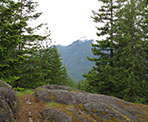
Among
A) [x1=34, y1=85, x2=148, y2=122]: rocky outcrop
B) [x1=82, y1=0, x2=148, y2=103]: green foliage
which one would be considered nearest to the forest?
[x1=82, y1=0, x2=148, y2=103]: green foliage

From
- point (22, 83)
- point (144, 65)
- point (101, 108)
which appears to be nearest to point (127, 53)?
point (144, 65)

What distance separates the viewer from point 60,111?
5.64 metres

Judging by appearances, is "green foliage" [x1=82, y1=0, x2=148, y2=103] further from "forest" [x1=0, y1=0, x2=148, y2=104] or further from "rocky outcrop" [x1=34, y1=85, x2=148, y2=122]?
"rocky outcrop" [x1=34, y1=85, x2=148, y2=122]

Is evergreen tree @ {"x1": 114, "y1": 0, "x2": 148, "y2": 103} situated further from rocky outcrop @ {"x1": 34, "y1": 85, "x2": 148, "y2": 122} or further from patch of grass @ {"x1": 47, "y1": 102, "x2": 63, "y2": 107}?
patch of grass @ {"x1": 47, "y1": 102, "x2": 63, "y2": 107}

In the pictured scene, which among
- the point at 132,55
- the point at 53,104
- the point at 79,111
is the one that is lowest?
the point at 79,111

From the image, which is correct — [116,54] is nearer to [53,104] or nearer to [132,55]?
[132,55]

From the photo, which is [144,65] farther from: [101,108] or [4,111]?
[4,111]

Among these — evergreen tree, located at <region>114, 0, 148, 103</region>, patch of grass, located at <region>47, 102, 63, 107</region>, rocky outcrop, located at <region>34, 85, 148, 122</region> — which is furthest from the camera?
evergreen tree, located at <region>114, 0, 148, 103</region>

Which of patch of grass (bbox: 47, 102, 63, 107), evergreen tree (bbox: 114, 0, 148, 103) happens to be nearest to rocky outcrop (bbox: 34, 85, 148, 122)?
patch of grass (bbox: 47, 102, 63, 107)

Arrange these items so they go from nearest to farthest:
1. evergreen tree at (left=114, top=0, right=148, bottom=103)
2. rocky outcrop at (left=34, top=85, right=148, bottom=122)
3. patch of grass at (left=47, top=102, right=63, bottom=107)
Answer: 1. rocky outcrop at (left=34, top=85, right=148, bottom=122)
2. patch of grass at (left=47, top=102, right=63, bottom=107)
3. evergreen tree at (left=114, top=0, right=148, bottom=103)

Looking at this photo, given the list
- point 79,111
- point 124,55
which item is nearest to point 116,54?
point 124,55

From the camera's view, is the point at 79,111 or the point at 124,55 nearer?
the point at 79,111

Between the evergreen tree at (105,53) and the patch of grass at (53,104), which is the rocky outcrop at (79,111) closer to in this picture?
the patch of grass at (53,104)

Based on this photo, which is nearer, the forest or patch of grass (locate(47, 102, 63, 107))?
patch of grass (locate(47, 102, 63, 107))
